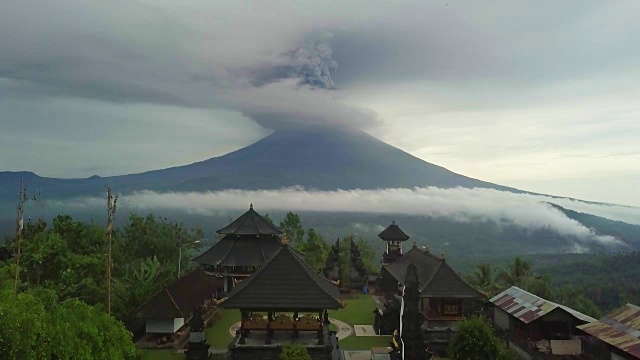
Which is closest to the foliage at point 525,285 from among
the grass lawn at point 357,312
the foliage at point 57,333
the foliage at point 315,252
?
the grass lawn at point 357,312

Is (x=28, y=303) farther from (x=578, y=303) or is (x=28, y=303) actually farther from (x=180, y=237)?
(x=578, y=303)

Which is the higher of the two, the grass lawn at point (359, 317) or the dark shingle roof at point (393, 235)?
the dark shingle roof at point (393, 235)

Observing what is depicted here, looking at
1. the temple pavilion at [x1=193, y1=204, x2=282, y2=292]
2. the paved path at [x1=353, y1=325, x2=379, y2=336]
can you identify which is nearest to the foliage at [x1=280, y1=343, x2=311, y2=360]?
the paved path at [x1=353, y1=325, x2=379, y2=336]

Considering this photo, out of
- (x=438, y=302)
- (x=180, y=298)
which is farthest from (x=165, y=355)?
(x=438, y=302)

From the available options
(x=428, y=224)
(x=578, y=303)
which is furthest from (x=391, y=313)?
(x=428, y=224)

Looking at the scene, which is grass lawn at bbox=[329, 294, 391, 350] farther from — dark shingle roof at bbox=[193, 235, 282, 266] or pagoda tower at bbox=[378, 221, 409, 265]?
dark shingle roof at bbox=[193, 235, 282, 266]

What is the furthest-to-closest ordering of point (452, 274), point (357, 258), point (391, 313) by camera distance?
1. point (357, 258)
2. point (391, 313)
3. point (452, 274)

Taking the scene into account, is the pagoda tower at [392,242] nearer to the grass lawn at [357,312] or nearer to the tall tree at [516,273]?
the grass lawn at [357,312]
